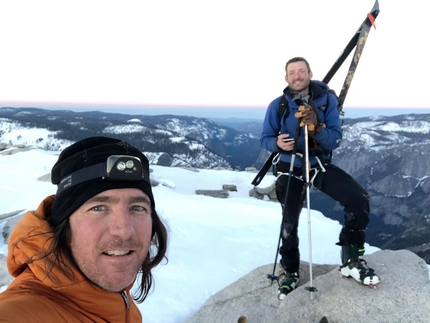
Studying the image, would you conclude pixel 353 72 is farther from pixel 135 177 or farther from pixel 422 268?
pixel 135 177

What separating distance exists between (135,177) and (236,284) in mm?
4656

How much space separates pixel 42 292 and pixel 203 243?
25.8 feet

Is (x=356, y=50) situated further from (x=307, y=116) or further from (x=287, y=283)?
(x=287, y=283)

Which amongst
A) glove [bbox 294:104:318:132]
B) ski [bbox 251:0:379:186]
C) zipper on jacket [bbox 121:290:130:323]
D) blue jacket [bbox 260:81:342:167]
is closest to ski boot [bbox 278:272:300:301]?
blue jacket [bbox 260:81:342:167]

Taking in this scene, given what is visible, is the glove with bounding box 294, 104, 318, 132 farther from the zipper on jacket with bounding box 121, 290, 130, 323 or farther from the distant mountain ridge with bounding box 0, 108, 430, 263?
the distant mountain ridge with bounding box 0, 108, 430, 263

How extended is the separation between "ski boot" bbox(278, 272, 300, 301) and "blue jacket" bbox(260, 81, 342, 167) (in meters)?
2.07

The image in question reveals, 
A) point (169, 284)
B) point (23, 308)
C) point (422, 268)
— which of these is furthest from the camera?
point (169, 284)

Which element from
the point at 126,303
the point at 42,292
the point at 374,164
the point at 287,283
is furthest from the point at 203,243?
the point at 374,164

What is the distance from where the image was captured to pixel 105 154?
2383 mm

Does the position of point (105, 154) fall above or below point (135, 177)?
above

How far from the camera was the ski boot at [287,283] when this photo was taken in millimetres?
5159

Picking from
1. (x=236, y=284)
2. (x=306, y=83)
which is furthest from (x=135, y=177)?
(x=236, y=284)

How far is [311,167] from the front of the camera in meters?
4.95

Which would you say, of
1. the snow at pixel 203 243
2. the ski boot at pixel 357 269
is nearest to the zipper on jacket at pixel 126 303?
the snow at pixel 203 243
